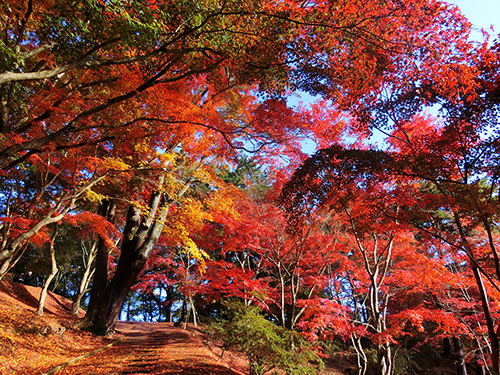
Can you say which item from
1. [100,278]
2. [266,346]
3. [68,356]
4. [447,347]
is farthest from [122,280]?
[447,347]

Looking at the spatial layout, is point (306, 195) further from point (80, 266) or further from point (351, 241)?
point (80, 266)

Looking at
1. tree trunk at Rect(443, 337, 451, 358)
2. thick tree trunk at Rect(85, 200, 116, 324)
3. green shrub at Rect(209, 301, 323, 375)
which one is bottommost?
tree trunk at Rect(443, 337, 451, 358)

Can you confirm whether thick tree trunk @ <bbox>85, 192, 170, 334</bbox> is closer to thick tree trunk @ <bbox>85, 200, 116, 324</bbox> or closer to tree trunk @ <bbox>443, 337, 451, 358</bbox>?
thick tree trunk @ <bbox>85, 200, 116, 324</bbox>

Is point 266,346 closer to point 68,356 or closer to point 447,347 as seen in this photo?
point 68,356

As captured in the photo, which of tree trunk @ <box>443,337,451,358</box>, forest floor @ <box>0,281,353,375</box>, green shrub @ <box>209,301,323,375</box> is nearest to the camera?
forest floor @ <box>0,281,353,375</box>

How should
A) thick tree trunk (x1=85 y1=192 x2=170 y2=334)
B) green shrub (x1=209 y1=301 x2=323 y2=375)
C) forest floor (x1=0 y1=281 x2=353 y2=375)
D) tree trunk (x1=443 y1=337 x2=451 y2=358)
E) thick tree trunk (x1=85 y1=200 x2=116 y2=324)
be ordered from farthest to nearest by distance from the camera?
1. tree trunk (x1=443 y1=337 x2=451 y2=358)
2. thick tree trunk (x1=85 y1=200 x2=116 y2=324)
3. thick tree trunk (x1=85 y1=192 x2=170 y2=334)
4. green shrub (x1=209 y1=301 x2=323 y2=375)
5. forest floor (x1=0 y1=281 x2=353 y2=375)

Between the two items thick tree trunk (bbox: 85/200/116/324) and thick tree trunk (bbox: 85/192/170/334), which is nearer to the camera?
thick tree trunk (bbox: 85/192/170/334)

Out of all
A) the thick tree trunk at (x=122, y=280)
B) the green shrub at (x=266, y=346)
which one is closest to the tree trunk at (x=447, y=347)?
the green shrub at (x=266, y=346)

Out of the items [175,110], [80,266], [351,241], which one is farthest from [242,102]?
[80,266]

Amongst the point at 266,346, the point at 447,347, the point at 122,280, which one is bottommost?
the point at 447,347

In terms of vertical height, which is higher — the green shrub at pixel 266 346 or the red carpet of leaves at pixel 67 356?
the green shrub at pixel 266 346

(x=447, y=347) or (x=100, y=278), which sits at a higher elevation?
(x=100, y=278)

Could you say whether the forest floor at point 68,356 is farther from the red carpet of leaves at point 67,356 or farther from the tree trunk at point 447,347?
the tree trunk at point 447,347

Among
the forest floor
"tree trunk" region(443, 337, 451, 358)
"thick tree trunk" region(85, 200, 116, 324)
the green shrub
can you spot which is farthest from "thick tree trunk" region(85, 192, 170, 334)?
"tree trunk" region(443, 337, 451, 358)
